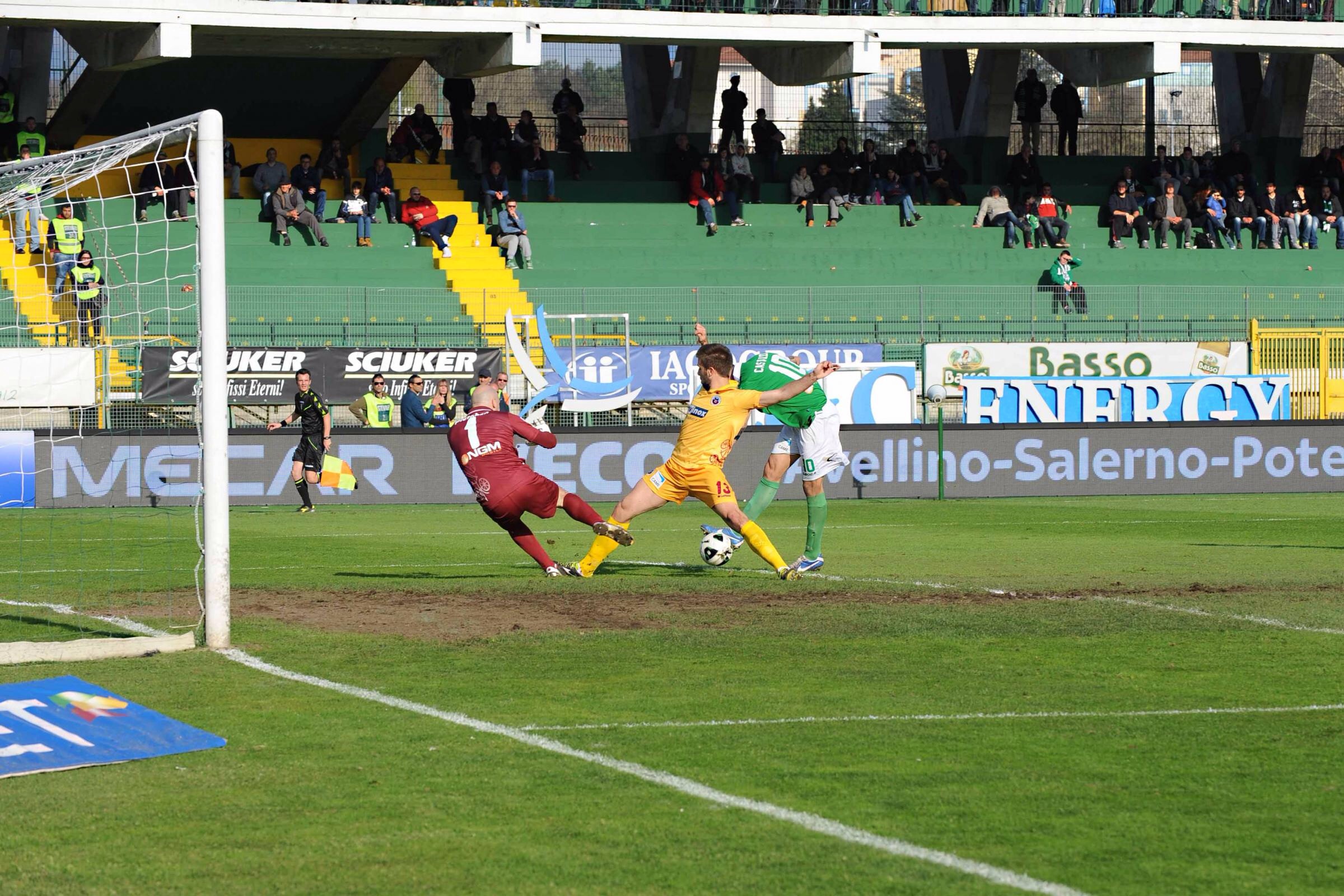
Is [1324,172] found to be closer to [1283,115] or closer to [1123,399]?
[1283,115]

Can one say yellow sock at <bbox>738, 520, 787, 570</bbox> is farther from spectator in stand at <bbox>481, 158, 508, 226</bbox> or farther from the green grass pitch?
spectator in stand at <bbox>481, 158, 508, 226</bbox>

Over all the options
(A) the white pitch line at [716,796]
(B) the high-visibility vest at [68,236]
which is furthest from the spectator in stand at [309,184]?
(A) the white pitch line at [716,796]

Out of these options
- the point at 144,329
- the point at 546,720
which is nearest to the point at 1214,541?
the point at 546,720

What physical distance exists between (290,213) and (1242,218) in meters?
23.4

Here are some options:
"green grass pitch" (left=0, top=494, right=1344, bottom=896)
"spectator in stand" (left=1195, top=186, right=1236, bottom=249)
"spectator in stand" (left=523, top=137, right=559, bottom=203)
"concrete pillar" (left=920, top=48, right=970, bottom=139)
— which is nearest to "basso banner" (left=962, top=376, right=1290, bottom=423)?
"spectator in stand" (left=1195, top=186, right=1236, bottom=249)

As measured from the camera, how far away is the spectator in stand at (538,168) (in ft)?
129

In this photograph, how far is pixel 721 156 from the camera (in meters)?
40.9

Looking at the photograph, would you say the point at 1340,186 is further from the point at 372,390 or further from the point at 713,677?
the point at 713,677

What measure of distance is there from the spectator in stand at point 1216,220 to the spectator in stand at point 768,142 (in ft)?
35.4

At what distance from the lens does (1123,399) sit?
30.6 metres

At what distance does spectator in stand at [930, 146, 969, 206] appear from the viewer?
4228cm

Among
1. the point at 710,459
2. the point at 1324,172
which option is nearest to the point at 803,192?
the point at 1324,172

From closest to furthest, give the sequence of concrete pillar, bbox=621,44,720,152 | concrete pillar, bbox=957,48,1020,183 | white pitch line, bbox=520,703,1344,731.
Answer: white pitch line, bbox=520,703,1344,731 < concrete pillar, bbox=621,44,720,152 < concrete pillar, bbox=957,48,1020,183

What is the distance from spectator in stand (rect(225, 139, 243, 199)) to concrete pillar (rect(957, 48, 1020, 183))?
19.0 meters
